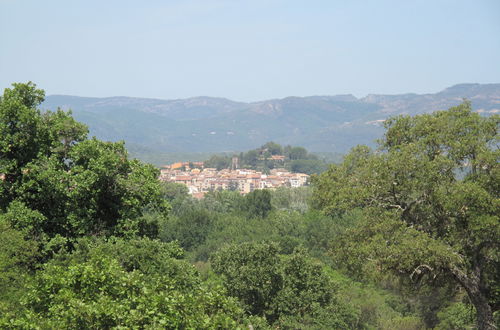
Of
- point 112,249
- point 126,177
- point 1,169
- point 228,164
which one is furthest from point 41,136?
point 228,164

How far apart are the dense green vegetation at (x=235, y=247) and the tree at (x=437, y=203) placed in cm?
3

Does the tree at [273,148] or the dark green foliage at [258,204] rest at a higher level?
the dark green foliage at [258,204]

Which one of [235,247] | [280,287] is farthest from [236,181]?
[280,287]

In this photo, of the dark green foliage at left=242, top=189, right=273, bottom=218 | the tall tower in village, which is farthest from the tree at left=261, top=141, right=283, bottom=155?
the dark green foliage at left=242, top=189, right=273, bottom=218

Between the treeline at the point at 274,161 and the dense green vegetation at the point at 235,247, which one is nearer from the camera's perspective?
the dense green vegetation at the point at 235,247

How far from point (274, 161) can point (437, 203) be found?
164357 mm

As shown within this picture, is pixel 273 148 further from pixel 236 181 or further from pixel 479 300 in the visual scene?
pixel 479 300

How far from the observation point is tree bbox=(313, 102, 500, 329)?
9.81 meters

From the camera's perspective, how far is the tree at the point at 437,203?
981cm

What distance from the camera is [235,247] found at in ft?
54.8

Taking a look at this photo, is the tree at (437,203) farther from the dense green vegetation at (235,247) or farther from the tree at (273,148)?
the tree at (273,148)

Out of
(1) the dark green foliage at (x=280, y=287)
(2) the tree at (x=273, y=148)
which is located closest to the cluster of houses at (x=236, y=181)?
(2) the tree at (x=273, y=148)

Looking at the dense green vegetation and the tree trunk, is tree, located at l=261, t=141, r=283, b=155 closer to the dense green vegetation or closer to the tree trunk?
the dense green vegetation

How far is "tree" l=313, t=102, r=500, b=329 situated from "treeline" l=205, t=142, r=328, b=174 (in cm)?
15508
